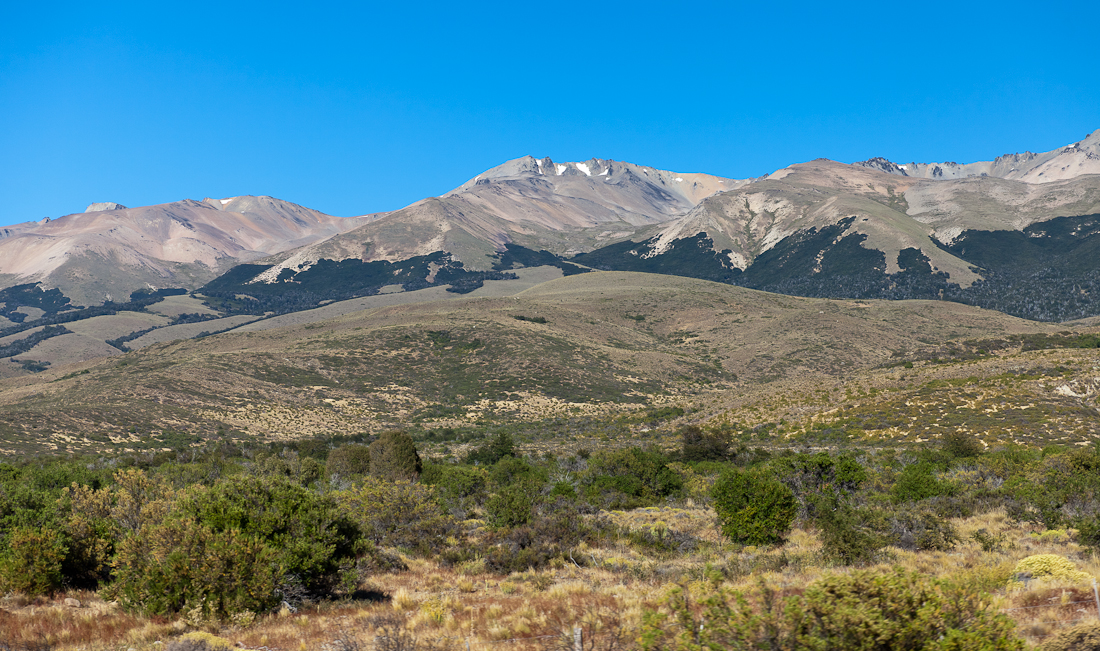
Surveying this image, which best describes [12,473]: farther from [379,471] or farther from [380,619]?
[380,619]

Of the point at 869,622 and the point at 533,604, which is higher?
the point at 869,622

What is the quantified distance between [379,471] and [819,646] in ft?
101

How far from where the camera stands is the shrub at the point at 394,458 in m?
35.0

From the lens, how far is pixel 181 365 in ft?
295

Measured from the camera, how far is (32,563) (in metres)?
13.4

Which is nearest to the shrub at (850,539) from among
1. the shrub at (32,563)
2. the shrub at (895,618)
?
the shrub at (895,618)

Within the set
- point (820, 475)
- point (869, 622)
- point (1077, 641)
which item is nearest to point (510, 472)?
point (820, 475)

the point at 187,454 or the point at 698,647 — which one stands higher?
the point at 698,647

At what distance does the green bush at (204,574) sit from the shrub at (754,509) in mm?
12387

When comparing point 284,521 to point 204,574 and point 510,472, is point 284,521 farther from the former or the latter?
point 510,472

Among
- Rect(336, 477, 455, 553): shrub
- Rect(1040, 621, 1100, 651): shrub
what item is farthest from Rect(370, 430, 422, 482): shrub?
Rect(1040, 621, 1100, 651): shrub

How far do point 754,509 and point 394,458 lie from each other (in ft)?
72.6

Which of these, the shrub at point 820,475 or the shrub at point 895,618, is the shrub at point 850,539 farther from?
the shrub at point 820,475

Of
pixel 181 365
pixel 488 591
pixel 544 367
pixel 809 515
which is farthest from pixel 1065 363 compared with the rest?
pixel 181 365
